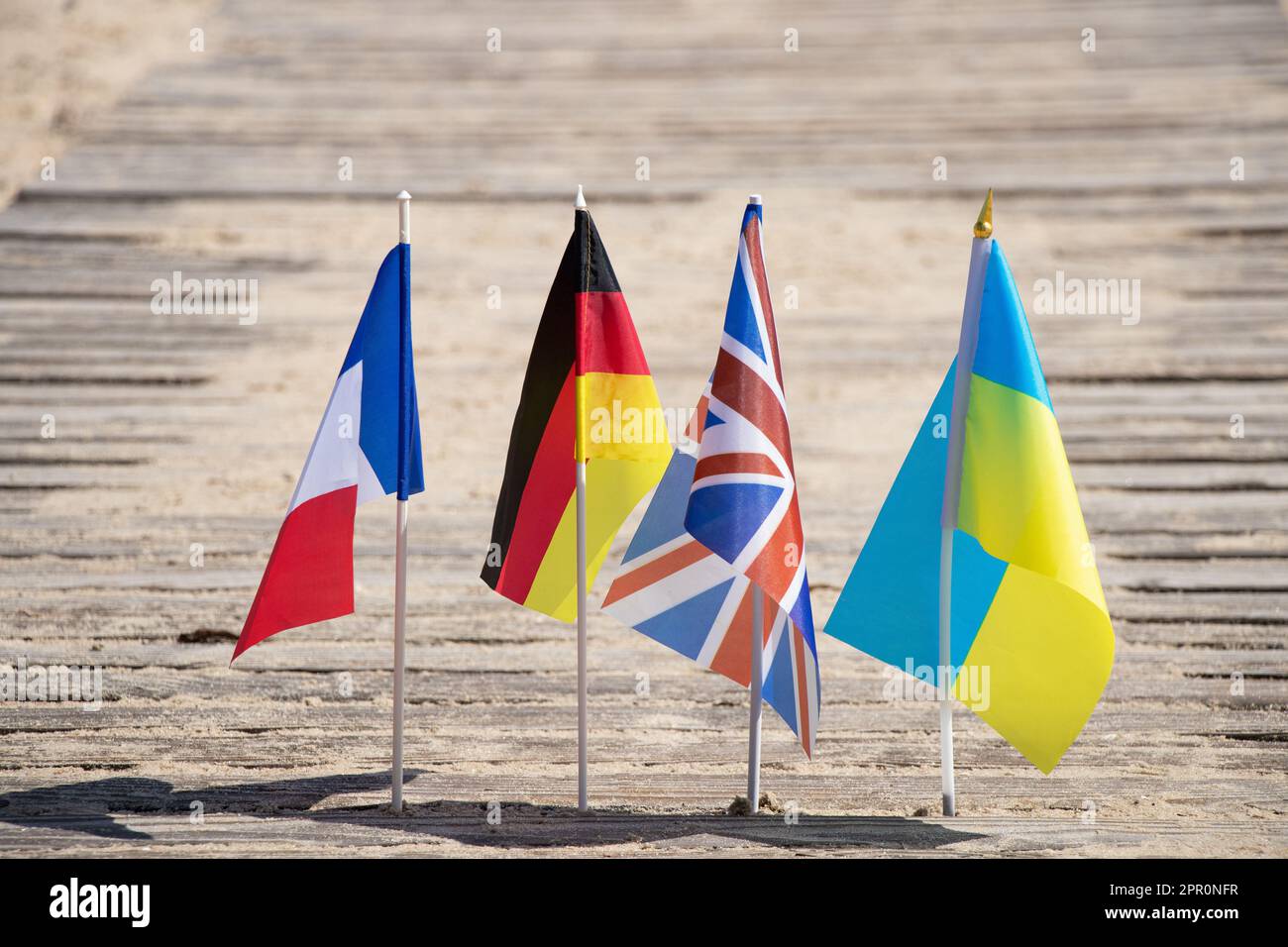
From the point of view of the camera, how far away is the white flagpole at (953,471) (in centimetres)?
423

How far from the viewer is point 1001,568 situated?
4359 millimetres

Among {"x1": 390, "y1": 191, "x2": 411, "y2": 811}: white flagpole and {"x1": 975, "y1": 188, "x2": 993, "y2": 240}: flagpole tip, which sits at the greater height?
{"x1": 975, "y1": 188, "x2": 993, "y2": 240}: flagpole tip

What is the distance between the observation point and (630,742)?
5133 mm

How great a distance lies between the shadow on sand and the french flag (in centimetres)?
58

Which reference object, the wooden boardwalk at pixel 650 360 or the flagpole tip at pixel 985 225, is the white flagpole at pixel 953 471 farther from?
the wooden boardwalk at pixel 650 360

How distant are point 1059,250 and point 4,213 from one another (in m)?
8.45

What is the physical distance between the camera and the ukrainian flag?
4.12 m

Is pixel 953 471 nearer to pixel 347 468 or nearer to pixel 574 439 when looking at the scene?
pixel 574 439

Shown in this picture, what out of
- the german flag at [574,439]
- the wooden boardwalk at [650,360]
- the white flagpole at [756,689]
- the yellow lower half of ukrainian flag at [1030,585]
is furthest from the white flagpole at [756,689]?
the yellow lower half of ukrainian flag at [1030,585]

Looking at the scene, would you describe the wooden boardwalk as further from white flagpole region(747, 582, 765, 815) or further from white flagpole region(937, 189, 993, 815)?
white flagpole region(937, 189, 993, 815)

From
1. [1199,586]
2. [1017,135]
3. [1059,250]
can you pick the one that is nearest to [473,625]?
[1199,586]

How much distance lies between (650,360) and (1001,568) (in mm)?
5040

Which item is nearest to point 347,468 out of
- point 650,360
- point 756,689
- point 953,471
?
point 756,689

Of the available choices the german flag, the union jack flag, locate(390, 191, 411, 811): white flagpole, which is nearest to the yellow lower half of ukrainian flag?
the union jack flag
